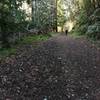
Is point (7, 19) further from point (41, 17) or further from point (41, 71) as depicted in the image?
point (41, 17)

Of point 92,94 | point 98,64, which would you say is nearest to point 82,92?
point 92,94

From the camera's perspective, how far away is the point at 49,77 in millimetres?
6750

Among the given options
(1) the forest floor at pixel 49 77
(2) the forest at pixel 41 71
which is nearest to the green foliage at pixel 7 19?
(2) the forest at pixel 41 71

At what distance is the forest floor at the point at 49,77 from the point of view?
5.64 m

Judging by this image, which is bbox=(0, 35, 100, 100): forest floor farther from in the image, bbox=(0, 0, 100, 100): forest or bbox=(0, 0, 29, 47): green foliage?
bbox=(0, 0, 29, 47): green foliage

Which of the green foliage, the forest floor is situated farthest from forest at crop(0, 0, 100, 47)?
the forest floor

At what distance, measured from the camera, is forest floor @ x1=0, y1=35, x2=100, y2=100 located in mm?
5637

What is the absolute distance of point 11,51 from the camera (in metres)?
9.08

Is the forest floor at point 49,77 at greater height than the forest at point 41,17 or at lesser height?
lesser

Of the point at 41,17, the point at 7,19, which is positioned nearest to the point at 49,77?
the point at 7,19

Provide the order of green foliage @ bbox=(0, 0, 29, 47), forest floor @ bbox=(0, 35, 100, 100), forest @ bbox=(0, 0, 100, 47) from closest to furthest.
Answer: forest floor @ bbox=(0, 35, 100, 100) < green foliage @ bbox=(0, 0, 29, 47) < forest @ bbox=(0, 0, 100, 47)

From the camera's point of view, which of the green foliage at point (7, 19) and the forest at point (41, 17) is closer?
the green foliage at point (7, 19)

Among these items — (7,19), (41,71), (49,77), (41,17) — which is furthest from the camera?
(41,17)

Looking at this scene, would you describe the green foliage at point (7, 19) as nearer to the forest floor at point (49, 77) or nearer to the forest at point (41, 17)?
the forest at point (41, 17)
